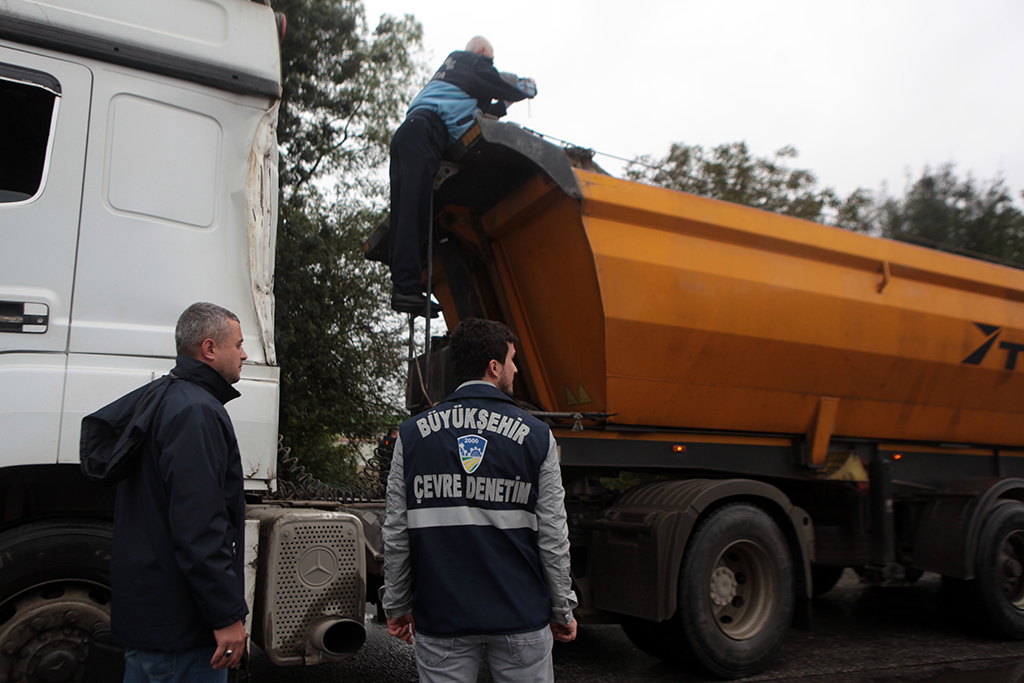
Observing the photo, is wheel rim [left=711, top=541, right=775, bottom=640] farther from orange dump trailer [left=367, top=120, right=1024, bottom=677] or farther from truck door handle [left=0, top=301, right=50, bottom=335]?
truck door handle [left=0, top=301, right=50, bottom=335]

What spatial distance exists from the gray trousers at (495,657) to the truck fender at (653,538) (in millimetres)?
1971

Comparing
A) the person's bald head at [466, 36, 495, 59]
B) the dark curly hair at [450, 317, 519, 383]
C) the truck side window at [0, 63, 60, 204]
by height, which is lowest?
the dark curly hair at [450, 317, 519, 383]

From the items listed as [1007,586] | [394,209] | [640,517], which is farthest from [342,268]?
[1007,586]

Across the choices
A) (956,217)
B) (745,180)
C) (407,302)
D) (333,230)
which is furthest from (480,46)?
(956,217)

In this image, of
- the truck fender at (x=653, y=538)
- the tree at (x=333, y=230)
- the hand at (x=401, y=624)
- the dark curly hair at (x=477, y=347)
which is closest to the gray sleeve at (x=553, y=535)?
the dark curly hair at (x=477, y=347)

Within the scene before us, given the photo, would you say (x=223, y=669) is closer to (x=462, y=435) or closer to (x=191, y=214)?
(x=462, y=435)

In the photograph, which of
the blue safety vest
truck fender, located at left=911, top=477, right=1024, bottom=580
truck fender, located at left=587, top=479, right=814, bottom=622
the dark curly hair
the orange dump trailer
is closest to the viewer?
the blue safety vest

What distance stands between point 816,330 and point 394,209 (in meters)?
2.85

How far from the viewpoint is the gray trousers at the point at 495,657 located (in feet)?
7.39

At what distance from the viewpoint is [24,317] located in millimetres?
2918

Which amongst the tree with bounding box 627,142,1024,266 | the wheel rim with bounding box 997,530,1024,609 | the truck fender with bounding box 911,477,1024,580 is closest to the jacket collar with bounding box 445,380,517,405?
the truck fender with bounding box 911,477,1024,580

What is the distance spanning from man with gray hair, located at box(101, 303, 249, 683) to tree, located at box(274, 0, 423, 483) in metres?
6.43

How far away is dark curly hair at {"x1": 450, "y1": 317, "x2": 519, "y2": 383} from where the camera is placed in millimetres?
2463

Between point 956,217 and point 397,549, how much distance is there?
27676mm
